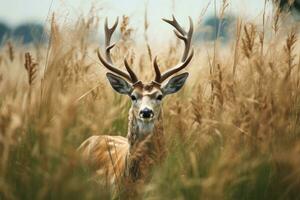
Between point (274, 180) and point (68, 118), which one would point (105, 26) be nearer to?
point (274, 180)

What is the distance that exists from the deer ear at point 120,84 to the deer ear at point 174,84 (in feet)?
0.98

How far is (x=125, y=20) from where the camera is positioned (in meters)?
6.33

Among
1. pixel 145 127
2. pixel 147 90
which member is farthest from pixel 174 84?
pixel 145 127

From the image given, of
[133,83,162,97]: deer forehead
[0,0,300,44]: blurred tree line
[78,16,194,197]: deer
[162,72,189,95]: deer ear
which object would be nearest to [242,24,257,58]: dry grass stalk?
[0,0,300,44]: blurred tree line

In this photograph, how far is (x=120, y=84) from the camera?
5.65 metres

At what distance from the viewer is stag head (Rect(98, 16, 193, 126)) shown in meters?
5.20

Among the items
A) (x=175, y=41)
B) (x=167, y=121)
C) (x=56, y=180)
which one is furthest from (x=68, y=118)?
(x=175, y=41)

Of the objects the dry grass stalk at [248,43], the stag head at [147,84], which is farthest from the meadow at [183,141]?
the stag head at [147,84]

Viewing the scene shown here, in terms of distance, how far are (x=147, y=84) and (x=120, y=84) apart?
301 mm

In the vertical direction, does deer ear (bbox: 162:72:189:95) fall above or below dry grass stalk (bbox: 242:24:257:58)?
below

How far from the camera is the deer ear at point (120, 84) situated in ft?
18.4

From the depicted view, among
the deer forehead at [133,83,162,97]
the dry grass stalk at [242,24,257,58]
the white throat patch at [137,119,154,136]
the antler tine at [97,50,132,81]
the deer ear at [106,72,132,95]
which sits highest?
the dry grass stalk at [242,24,257,58]

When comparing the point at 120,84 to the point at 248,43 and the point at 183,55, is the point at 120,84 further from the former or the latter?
the point at 248,43

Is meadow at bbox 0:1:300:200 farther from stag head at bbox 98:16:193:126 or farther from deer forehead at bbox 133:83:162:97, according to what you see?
deer forehead at bbox 133:83:162:97
